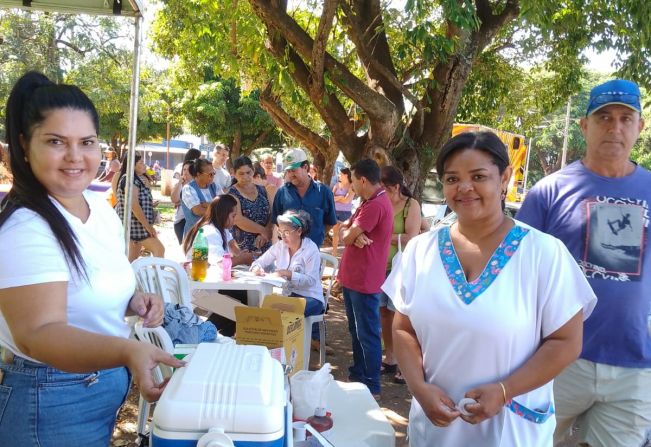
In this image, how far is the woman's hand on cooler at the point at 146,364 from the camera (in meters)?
1.26

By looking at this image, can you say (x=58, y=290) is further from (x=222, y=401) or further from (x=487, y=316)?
(x=487, y=316)

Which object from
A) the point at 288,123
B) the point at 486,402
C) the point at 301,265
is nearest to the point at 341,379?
the point at 301,265

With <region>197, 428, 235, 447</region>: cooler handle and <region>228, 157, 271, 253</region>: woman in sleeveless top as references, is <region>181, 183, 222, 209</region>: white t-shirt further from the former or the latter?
<region>197, 428, 235, 447</region>: cooler handle

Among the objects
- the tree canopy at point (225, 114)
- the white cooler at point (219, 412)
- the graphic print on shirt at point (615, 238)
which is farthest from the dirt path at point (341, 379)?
the tree canopy at point (225, 114)

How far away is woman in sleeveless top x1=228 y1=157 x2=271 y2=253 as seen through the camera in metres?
5.52

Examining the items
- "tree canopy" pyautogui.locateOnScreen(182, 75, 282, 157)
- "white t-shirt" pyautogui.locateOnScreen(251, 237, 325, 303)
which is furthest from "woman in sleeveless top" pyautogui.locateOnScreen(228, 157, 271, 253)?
"tree canopy" pyautogui.locateOnScreen(182, 75, 282, 157)

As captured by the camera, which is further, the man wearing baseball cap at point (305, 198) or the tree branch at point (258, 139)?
the tree branch at point (258, 139)

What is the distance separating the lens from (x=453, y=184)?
1814mm

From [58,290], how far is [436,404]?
1119mm

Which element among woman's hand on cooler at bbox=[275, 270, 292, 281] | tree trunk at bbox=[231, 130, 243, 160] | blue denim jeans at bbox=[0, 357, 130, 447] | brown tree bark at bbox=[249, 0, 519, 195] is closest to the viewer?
blue denim jeans at bbox=[0, 357, 130, 447]

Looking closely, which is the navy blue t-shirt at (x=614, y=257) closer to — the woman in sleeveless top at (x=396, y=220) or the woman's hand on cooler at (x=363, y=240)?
the woman's hand on cooler at (x=363, y=240)

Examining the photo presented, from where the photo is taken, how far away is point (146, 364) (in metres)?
1.27

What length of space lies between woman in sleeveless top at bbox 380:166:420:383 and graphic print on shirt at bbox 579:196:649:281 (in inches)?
98.2

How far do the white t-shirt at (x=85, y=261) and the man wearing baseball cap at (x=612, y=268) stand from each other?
1746 millimetres
